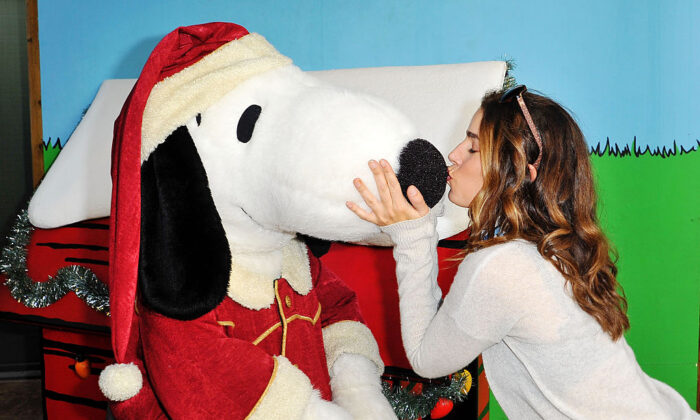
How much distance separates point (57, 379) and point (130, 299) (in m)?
1.02

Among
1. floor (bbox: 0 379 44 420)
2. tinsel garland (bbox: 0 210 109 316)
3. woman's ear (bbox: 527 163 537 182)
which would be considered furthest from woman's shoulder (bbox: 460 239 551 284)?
floor (bbox: 0 379 44 420)

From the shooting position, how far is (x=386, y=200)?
739mm

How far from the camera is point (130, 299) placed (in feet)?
2.46

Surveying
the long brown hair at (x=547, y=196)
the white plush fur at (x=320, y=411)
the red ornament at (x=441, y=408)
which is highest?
the long brown hair at (x=547, y=196)

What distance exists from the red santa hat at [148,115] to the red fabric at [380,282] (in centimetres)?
51

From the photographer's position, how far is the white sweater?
0.92 metres

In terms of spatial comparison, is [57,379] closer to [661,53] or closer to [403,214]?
[403,214]

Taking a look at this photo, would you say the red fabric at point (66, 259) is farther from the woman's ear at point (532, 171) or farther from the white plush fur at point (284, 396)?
the woman's ear at point (532, 171)

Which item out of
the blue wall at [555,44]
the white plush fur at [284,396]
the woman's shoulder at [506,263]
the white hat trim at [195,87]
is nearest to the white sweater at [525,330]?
the woman's shoulder at [506,263]

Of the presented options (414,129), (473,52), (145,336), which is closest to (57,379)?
(145,336)

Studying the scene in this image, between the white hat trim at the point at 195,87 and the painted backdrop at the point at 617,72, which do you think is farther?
the painted backdrop at the point at 617,72

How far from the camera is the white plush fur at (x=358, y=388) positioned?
0.90 metres

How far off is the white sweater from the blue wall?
108 centimetres

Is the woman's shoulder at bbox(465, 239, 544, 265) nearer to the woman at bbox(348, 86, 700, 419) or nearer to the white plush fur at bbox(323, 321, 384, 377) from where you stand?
the woman at bbox(348, 86, 700, 419)
